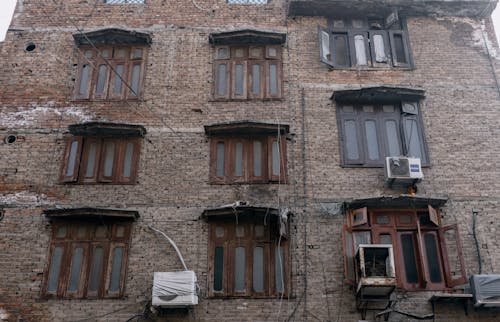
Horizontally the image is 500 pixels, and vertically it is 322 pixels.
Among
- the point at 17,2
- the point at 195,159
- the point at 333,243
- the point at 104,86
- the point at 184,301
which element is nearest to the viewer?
the point at 184,301

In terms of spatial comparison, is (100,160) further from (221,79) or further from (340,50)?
(340,50)

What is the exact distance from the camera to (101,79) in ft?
47.1

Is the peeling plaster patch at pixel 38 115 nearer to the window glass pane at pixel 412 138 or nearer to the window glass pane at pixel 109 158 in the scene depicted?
the window glass pane at pixel 109 158

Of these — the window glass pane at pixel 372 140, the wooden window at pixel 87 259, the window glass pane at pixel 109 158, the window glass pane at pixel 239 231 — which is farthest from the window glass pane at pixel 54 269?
the window glass pane at pixel 372 140

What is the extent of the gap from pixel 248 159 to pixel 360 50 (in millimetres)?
4246

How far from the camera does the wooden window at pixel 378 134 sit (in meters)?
13.2

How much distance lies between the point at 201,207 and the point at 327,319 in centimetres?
352

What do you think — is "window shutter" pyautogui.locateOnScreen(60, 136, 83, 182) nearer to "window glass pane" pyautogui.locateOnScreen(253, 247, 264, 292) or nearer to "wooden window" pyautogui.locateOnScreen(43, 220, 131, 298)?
"wooden window" pyautogui.locateOnScreen(43, 220, 131, 298)

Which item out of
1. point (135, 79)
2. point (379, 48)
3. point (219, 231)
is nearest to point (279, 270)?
point (219, 231)

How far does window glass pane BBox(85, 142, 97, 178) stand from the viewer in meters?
13.1

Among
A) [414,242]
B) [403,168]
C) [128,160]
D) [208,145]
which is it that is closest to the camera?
[414,242]

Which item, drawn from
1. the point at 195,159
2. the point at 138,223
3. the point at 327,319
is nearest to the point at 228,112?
the point at 195,159

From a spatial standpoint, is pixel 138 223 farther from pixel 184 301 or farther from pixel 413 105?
pixel 413 105

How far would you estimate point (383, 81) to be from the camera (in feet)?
46.9
